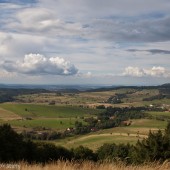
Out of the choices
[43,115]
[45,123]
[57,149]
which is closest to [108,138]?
[45,123]

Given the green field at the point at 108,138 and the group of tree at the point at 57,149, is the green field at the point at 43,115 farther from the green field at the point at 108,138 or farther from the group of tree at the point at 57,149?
the group of tree at the point at 57,149

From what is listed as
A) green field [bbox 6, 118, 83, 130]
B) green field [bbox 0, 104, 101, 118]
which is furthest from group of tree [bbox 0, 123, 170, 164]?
green field [bbox 0, 104, 101, 118]

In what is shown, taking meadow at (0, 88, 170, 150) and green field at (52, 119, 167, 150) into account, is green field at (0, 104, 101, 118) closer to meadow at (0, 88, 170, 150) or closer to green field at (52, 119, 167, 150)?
meadow at (0, 88, 170, 150)

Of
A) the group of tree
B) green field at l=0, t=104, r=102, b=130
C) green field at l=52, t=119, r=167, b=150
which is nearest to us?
the group of tree

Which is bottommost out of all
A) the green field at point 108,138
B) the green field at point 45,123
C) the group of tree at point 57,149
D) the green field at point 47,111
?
the green field at point 108,138

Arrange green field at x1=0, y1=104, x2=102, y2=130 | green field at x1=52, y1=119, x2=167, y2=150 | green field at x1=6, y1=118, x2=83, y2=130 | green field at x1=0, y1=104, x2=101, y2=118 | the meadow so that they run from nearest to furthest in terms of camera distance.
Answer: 1. green field at x1=52, y1=119, x2=167, y2=150
2. the meadow
3. green field at x1=6, y1=118, x2=83, y2=130
4. green field at x1=0, y1=104, x2=102, y2=130
5. green field at x1=0, y1=104, x2=101, y2=118

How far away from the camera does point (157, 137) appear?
1422 inches

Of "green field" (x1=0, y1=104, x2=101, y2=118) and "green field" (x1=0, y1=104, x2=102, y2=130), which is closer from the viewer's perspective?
"green field" (x1=0, y1=104, x2=102, y2=130)

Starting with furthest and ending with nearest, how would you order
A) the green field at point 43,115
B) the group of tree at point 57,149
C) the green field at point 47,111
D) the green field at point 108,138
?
the green field at point 47,111 → the green field at point 43,115 → the green field at point 108,138 → the group of tree at point 57,149

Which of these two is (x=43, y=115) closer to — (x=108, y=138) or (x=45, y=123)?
(x=45, y=123)

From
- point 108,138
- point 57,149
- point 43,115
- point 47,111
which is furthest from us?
point 47,111

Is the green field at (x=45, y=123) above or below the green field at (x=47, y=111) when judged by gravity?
below

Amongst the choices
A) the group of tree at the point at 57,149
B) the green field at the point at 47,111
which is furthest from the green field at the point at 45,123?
the group of tree at the point at 57,149

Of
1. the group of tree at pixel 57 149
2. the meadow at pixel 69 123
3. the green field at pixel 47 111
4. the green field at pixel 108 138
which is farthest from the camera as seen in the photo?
the green field at pixel 47 111
